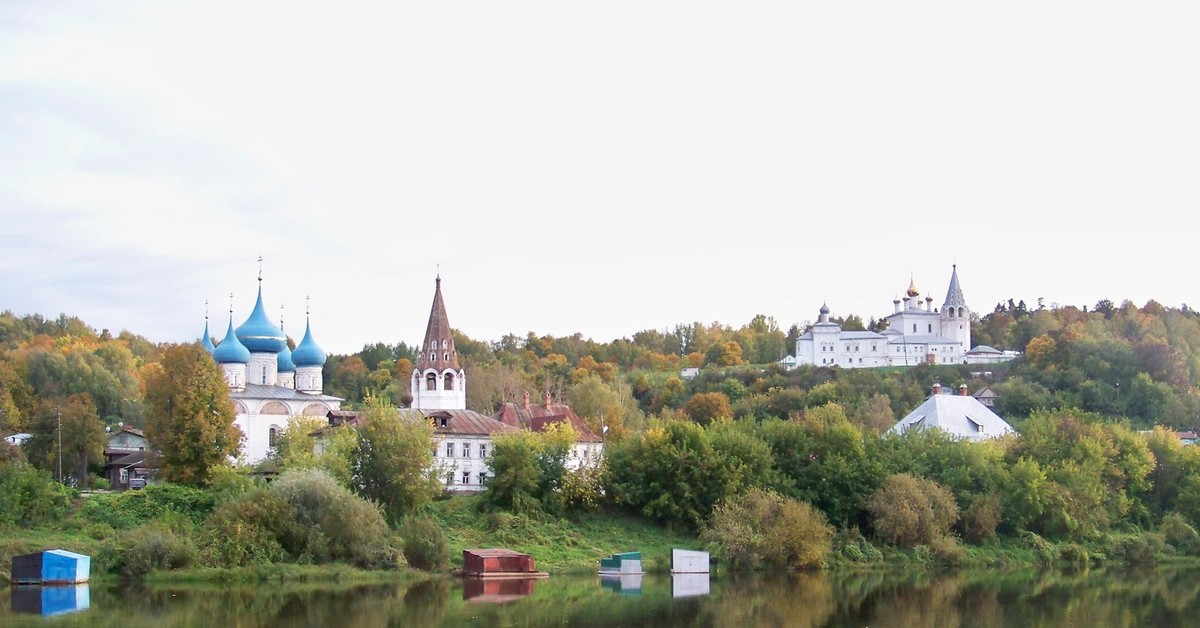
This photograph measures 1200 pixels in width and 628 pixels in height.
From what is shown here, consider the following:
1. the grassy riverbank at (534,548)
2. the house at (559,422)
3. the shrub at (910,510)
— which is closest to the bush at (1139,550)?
the grassy riverbank at (534,548)

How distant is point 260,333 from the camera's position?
181ft

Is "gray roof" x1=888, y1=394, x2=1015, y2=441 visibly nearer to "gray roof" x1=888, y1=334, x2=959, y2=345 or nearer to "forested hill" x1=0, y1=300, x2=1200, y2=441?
"forested hill" x1=0, y1=300, x2=1200, y2=441

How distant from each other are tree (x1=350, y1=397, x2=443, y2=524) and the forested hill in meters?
16.0

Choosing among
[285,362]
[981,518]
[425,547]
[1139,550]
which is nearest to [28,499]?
[425,547]

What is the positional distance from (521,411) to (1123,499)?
24606 millimetres

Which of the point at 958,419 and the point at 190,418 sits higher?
the point at 190,418

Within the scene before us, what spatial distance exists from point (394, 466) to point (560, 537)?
18.4ft

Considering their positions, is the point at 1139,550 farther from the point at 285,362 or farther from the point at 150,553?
the point at 285,362

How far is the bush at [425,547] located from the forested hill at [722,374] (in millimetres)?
19460

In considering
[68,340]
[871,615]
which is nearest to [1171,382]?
[871,615]

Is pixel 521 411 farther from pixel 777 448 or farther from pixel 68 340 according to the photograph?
pixel 68 340

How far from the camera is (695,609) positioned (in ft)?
104

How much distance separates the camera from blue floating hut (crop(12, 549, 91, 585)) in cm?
3566

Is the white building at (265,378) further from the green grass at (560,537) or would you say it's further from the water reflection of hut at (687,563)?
the water reflection of hut at (687,563)
